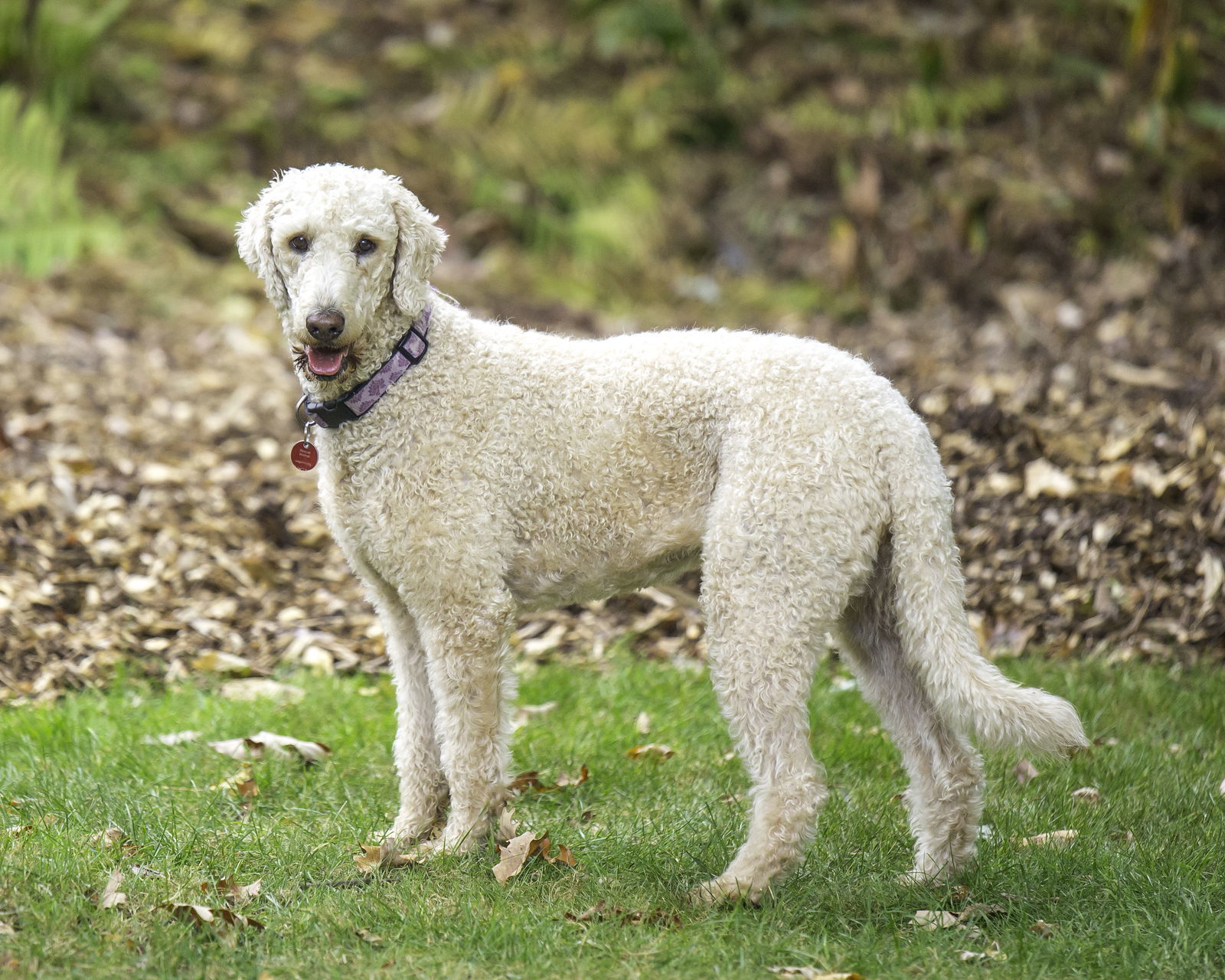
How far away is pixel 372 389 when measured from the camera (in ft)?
12.4

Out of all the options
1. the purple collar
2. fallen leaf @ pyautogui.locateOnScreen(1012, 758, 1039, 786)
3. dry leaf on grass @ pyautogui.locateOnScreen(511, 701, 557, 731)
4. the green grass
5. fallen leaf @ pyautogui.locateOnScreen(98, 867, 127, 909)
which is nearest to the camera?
the green grass

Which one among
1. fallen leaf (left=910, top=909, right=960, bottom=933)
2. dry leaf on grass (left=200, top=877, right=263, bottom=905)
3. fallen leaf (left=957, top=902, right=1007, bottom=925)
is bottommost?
fallen leaf (left=957, top=902, right=1007, bottom=925)

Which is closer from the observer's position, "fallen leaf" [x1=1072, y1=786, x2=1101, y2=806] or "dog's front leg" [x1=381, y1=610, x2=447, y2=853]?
"dog's front leg" [x1=381, y1=610, x2=447, y2=853]

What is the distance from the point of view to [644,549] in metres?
3.71

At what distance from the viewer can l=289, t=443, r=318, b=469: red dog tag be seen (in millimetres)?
3865

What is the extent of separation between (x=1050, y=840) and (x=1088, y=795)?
1.67 feet

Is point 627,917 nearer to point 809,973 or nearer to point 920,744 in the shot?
point 809,973

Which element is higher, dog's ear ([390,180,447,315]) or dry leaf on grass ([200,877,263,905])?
dog's ear ([390,180,447,315])

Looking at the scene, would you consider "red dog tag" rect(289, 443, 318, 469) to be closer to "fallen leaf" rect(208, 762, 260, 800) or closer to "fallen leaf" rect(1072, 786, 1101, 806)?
"fallen leaf" rect(208, 762, 260, 800)

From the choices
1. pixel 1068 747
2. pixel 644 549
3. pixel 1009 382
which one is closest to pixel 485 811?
pixel 644 549

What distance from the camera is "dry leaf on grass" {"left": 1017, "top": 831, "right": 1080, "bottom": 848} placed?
12.6 ft

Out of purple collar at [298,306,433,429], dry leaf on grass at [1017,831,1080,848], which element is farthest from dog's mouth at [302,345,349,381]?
dry leaf on grass at [1017,831,1080,848]

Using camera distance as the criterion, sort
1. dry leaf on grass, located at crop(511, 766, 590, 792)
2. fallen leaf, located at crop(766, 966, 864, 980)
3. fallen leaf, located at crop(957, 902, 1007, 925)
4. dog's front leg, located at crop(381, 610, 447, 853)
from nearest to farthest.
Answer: fallen leaf, located at crop(766, 966, 864, 980)
fallen leaf, located at crop(957, 902, 1007, 925)
dog's front leg, located at crop(381, 610, 447, 853)
dry leaf on grass, located at crop(511, 766, 590, 792)

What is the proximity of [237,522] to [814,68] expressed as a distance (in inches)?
278
